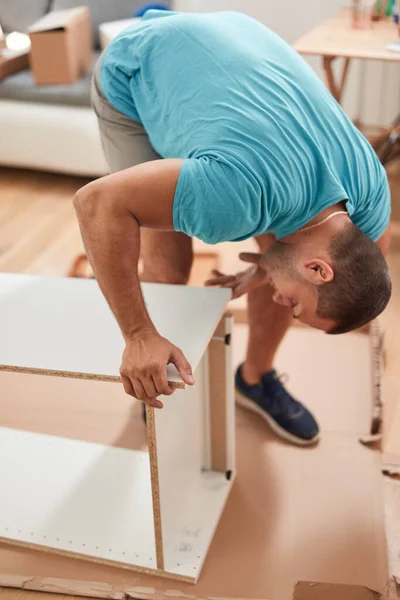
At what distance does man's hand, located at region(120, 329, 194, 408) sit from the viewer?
115cm

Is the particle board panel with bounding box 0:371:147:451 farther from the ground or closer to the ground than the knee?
closer to the ground

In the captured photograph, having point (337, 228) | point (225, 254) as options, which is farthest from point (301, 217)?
point (225, 254)

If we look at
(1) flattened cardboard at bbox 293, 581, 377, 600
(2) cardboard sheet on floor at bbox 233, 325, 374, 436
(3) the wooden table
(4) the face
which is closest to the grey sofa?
(3) the wooden table

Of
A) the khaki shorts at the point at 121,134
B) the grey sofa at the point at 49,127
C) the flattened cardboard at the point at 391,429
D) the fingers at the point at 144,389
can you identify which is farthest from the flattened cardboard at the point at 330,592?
the grey sofa at the point at 49,127

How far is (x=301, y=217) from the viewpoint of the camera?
1189 mm

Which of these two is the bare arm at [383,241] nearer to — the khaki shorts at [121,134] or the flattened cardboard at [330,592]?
the khaki shorts at [121,134]

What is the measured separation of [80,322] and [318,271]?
0.47 metres

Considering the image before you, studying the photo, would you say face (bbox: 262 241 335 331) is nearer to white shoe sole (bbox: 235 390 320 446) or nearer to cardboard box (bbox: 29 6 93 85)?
white shoe sole (bbox: 235 390 320 446)

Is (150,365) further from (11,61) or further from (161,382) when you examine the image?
(11,61)

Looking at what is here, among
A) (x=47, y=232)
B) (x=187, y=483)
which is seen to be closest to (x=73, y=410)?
(x=187, y=483)

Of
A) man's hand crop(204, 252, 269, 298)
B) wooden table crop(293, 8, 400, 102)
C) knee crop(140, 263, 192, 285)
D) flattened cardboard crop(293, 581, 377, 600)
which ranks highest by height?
wooden table crop(293, 8, 400, 102)

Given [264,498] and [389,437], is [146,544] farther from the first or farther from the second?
[389,437]

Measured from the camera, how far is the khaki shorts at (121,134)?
1.42 meters

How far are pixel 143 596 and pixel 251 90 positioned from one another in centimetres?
94
